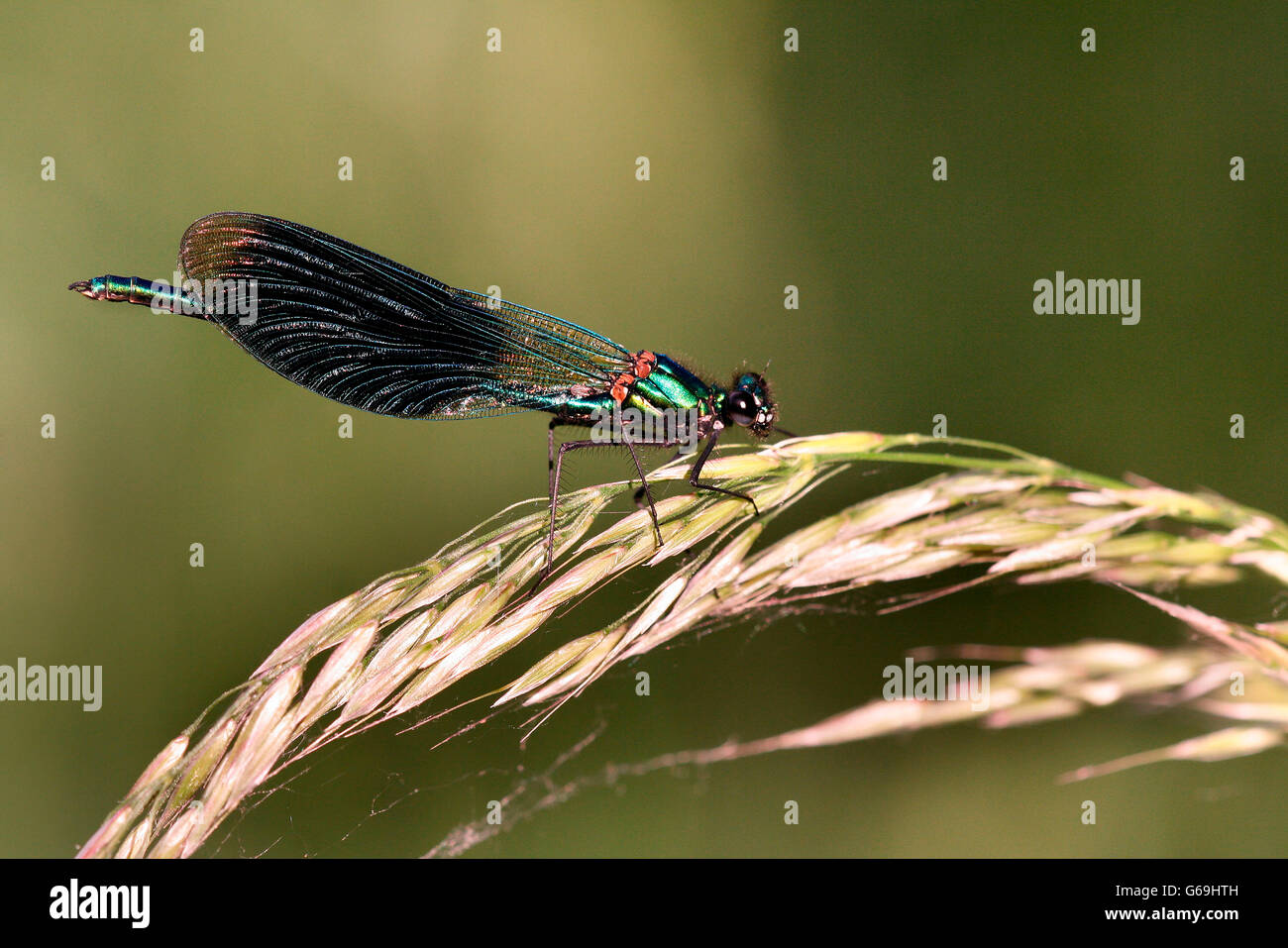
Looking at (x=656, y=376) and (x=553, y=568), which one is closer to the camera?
(x=553, y=568)

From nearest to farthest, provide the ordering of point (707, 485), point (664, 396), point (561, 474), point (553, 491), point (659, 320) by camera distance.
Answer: point (707, 485) < point (553, 491) < point (561, 474) < point (664, 396) < point (659, 320)

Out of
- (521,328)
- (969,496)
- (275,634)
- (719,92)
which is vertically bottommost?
(275,634)

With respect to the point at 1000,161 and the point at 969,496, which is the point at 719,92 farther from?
the point at 969,496

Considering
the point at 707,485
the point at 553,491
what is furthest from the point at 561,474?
the point at 707,485

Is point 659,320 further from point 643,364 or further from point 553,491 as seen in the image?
point 553,491

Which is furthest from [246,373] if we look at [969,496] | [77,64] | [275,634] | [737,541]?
[969,496]

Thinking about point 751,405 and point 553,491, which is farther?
point 751,405

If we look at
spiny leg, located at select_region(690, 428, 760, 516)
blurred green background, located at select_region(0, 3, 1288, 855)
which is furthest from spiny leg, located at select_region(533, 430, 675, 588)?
blurred green background, located at select_region(0, 3, 1288, 855)
